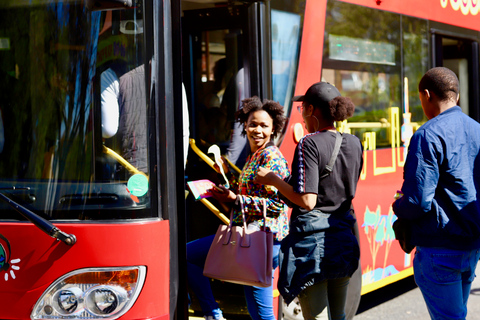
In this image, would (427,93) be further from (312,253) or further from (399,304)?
(399,304)

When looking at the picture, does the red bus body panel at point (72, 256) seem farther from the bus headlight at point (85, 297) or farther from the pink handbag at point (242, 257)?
the pink handbag at point (242, 257)

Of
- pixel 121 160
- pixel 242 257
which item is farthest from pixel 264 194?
pixel 121 160

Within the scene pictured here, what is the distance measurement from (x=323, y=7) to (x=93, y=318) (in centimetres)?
270

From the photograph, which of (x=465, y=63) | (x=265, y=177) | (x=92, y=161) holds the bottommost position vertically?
(x=265, y=177)

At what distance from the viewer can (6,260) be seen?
305 cm

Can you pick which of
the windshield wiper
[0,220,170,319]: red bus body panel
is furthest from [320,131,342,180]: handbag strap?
the windshield wiper

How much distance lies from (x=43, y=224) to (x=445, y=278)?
1.91 metres

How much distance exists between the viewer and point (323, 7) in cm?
455

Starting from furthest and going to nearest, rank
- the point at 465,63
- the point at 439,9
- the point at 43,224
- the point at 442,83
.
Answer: the point at 465,63 < the point at 439,9 < the point at 442,83 < the point at 43,224

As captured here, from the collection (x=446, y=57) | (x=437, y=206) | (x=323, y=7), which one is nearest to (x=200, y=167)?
(x=323, y=7)

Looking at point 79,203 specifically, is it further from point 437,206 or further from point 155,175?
point 437,206

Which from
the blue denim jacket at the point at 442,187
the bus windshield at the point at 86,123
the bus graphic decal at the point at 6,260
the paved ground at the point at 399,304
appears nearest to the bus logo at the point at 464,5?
the paved ground at the point at 399,304

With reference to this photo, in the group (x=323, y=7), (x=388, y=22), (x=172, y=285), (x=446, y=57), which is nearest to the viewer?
(x=172, y=285)

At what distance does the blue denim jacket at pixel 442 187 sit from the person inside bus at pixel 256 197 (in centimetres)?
76
